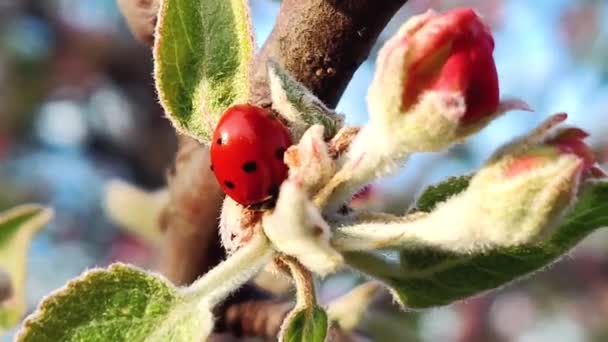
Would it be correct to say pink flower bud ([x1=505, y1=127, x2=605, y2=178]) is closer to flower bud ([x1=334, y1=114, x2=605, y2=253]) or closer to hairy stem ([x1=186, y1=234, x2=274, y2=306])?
flower bud ([x1=334, y1=114, x2=605, y2=253])

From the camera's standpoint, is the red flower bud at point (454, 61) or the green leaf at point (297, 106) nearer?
the red flower bud at point (454, 61)

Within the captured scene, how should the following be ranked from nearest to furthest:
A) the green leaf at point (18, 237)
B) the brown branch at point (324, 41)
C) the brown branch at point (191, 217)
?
the brown branch at point (324, 41)
the brown branch at point (191, 217)
the green leaf at point (18, 237)

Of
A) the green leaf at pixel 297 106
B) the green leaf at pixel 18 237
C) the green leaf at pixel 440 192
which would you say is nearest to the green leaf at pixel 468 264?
the green leaf at pixel 440 192

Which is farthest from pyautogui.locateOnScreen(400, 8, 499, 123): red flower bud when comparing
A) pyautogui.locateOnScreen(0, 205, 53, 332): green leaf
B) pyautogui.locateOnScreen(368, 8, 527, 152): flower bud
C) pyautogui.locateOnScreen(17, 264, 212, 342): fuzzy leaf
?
pyautogui.locateOnScreen(0, 205, 53, 332): green leaf

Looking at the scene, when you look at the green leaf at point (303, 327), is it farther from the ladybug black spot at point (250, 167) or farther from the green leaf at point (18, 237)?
the green leaf at point (18, 237)

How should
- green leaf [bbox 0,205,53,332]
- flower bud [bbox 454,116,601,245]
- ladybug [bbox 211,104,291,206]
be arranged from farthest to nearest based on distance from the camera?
green leaf [bbox 0,205,53,332]
ladybug [bbox 211,104,291,206]
flower bud [bbox 454,116,601,245]

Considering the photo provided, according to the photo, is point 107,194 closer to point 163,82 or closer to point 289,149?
point 163,82
